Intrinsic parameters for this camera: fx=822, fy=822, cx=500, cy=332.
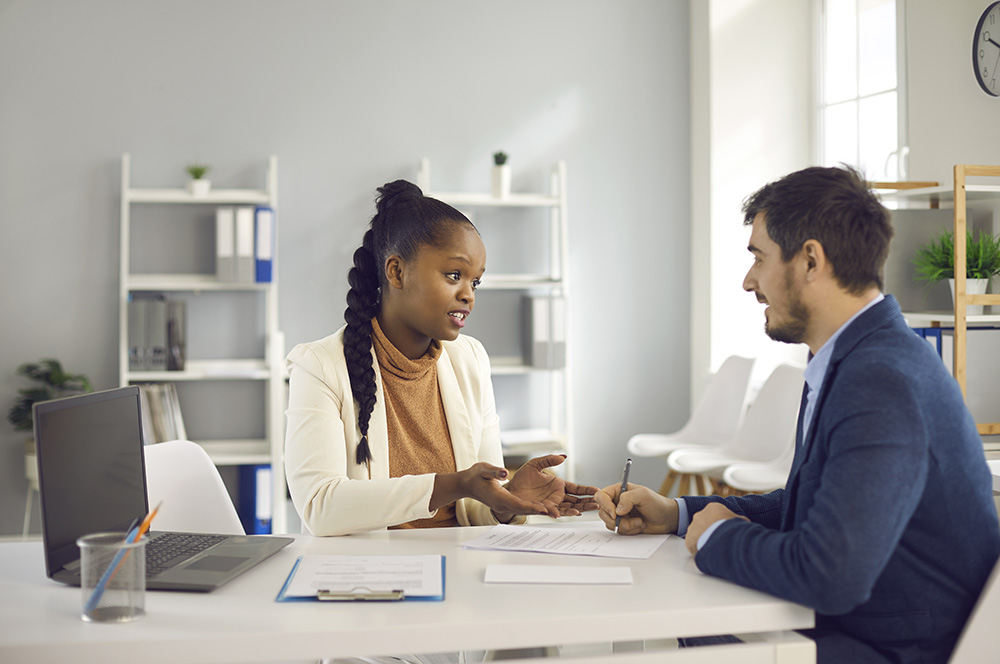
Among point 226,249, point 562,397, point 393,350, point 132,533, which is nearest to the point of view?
point 132,533

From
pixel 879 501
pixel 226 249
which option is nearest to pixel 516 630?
pixel 879 501

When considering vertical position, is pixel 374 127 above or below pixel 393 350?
above

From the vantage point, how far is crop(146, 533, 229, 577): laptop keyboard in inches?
50.6

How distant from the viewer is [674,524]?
59.5 inches

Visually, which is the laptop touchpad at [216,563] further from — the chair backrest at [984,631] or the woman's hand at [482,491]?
the chair backrest at [984,631]

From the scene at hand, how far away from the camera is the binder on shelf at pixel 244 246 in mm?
3730

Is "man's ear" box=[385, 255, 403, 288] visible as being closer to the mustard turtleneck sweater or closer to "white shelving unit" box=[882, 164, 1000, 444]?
the mustard turtleneck sweater

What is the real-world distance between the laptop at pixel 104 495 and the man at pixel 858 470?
0.76 m

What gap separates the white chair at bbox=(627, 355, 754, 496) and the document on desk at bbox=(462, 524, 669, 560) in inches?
91.8

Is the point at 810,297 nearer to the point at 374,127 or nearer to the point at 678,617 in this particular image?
the point at 678,617

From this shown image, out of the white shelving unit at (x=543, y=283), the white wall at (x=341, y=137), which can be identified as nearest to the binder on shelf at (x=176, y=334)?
the white wall at (x=341, y=137)

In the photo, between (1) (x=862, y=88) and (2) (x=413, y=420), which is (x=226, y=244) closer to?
(2) (x=413, y=420)

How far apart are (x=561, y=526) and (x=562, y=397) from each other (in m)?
2.78

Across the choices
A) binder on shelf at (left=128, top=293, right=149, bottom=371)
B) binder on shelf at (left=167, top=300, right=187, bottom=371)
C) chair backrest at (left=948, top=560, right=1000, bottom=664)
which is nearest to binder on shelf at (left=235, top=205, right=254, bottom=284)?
binder on shelf at (left=167, top=300, right=187, bottom=371)
